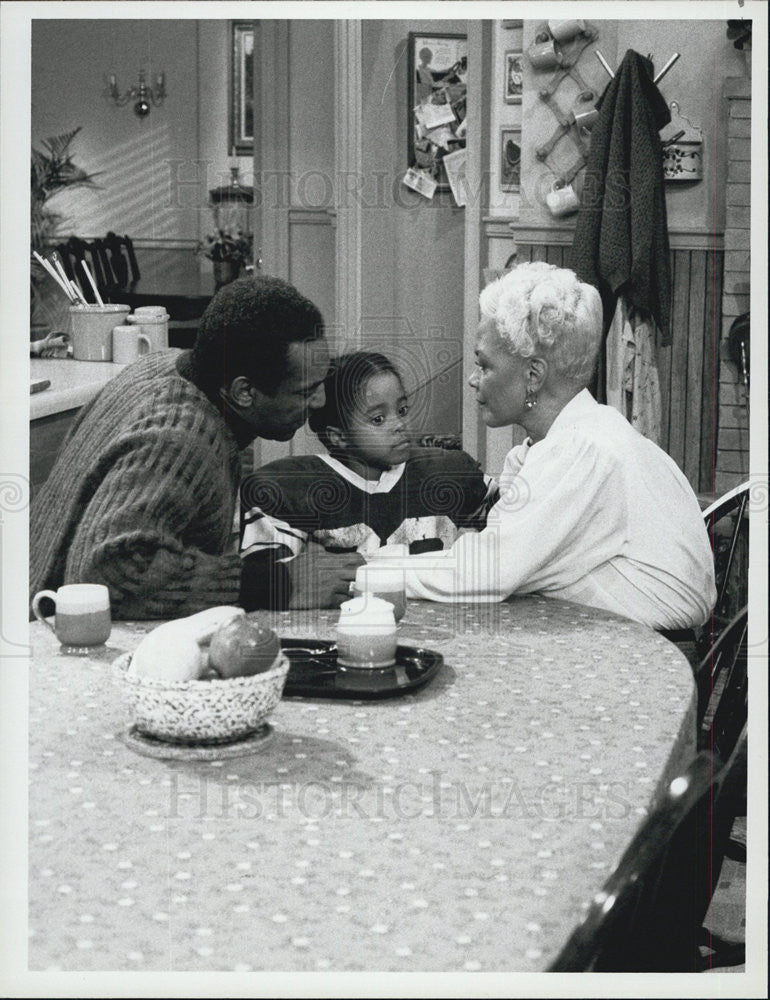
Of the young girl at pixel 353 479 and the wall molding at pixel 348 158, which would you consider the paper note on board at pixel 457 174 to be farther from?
the young girl at pixel 353 479

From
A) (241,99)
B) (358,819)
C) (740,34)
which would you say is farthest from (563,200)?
(241,99)

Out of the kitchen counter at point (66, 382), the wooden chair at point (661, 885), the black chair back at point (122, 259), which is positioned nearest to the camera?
the wooden chair at point (661, 885)

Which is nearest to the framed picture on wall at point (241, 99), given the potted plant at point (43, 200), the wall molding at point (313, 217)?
the potted plant at point (43, 200)

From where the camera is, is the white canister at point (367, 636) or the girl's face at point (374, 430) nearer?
the white canister at point (367, 636)

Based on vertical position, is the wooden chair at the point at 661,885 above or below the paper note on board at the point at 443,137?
below

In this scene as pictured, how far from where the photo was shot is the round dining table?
1.02 metres

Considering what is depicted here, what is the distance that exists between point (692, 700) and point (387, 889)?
67cm

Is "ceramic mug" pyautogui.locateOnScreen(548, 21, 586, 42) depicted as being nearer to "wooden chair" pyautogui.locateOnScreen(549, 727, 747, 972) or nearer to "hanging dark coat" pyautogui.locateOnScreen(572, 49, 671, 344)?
"hanging dark coat" pyautogui.locateOnScreen(572, 49, 671, 344)

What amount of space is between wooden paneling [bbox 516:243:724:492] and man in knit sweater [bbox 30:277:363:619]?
6.46 feet

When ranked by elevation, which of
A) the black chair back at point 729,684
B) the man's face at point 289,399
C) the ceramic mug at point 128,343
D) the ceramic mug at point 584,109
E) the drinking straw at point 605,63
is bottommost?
the black chair back at point 729,684

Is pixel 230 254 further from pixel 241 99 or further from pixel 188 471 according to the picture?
pixel 188 471

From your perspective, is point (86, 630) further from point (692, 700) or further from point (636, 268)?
point (636, 268)

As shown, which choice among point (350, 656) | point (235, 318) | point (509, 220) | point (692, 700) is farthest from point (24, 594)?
point (509, 220)

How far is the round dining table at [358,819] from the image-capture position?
3.34 feet
